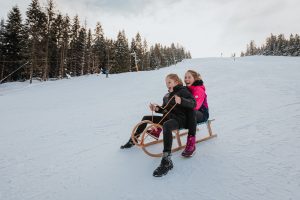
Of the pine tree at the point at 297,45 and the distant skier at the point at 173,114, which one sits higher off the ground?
the pine tree at the point at 297,45

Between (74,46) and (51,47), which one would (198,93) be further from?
(74,46)

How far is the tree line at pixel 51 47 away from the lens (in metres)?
37.2

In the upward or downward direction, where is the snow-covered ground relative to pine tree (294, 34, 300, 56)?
downward

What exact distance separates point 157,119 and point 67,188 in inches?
78.8

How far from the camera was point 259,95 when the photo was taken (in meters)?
9.34

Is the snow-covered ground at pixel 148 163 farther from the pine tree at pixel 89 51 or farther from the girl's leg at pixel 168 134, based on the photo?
the pine tree at pixel 89 51

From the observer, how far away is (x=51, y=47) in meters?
45.9

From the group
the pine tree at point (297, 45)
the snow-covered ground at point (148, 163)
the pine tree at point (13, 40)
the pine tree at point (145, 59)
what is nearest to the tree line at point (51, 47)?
the pine tree at point (13, 40)

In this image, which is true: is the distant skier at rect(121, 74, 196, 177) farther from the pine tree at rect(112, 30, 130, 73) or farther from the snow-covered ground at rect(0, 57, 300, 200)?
the pine tree at rect(112, 30, 130, 73)

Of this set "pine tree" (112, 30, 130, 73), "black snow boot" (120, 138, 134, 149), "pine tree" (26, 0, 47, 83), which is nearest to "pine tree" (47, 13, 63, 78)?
"pine tree" (26, 0, 47, 83)

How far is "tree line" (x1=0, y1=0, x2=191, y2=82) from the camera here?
37156mm

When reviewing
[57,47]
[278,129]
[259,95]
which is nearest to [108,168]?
[278,129]

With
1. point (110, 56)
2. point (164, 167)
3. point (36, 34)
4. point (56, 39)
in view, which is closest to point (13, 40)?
point (36, 34)

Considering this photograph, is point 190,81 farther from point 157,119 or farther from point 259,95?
point 259,95
